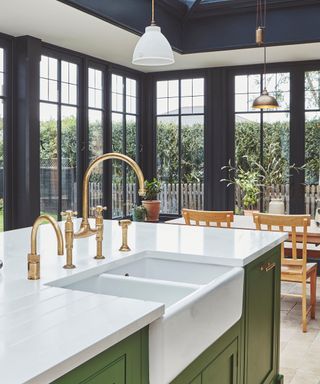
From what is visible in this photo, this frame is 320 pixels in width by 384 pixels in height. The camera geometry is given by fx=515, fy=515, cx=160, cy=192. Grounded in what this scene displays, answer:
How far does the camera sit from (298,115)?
6.79 metres

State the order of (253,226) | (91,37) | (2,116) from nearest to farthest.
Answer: (253,226)
(2,116)
(91,37)

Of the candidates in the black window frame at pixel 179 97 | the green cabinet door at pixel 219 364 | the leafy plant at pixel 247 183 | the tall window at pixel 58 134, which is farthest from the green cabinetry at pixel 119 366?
the black window frame at pixel 179 97

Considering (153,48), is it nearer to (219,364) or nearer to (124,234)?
(124,234)

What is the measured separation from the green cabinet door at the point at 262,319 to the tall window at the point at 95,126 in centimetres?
404

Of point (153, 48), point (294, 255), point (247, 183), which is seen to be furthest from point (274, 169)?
point (153, 48)

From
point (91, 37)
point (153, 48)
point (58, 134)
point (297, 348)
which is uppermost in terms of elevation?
point (91, 37)

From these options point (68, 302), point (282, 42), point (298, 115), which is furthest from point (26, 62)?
point (68, 302)

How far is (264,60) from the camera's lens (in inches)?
261

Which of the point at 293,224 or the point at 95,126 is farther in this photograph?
the point at 95,126

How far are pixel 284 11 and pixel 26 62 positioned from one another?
2941 millimetres

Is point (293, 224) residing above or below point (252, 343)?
above

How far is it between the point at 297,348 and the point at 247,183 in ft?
11.2

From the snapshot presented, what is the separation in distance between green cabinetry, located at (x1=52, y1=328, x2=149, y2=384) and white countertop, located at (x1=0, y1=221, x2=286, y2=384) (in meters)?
0.04

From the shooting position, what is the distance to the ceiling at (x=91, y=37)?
453 centimetres
